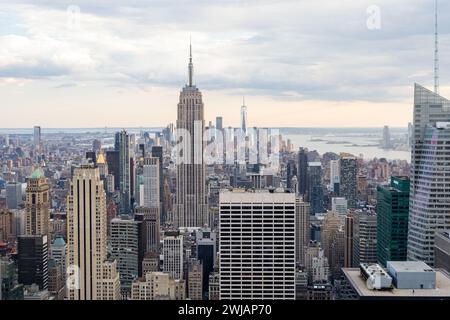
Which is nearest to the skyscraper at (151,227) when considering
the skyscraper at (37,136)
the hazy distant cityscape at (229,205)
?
the hazy distant cityscape at (229,205)

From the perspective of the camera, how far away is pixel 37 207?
537 centimetres

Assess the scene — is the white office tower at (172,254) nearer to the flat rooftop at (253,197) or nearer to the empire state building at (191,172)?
the empire state building at (191,172)

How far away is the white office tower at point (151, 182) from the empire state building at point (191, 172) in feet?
0.91

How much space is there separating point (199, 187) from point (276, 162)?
77.1 inches

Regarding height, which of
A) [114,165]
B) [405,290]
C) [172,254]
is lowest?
[172,254]

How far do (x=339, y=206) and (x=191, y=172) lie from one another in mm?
2151

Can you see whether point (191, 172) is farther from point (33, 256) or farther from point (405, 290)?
point (405, 290)

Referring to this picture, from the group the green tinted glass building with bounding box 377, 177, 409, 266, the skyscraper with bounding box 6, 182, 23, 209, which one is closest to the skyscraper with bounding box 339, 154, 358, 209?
the green tinted glass building with bounding box 377, 177, 409, 266

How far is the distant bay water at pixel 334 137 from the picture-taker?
3.39 m

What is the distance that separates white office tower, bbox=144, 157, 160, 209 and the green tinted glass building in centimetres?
238

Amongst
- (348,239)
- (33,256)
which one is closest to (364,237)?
(348,239)

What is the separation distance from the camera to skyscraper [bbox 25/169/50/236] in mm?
4945

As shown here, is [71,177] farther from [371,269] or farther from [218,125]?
[371,269]
